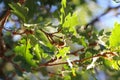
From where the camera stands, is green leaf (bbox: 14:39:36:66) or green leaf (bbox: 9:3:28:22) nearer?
green leaf (bbox: 9:3:28:22)

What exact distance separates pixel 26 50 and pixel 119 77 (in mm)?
1529

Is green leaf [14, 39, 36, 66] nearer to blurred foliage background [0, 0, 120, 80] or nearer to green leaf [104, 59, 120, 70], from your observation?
blurred foliage background [0, 0, 120, 80]

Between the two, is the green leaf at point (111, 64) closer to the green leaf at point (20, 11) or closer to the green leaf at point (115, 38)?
the green leaf at point (115, 38)

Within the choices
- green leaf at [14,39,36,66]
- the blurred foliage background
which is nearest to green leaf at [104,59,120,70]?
the blurred foliage background

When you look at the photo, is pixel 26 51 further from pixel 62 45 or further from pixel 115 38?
pixel 115 38

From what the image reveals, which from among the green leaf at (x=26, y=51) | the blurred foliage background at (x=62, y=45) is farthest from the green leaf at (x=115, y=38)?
the green leaf at (x=26, y=51)

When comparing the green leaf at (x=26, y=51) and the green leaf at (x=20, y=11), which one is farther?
the green leaf at (x=26, y=51)

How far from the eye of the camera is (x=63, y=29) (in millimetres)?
1348

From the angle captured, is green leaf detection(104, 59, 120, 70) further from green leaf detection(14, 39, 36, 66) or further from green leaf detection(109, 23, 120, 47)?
green leaf detection(14, 39, 36, 66)

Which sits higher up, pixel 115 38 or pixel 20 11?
pixel 20 11

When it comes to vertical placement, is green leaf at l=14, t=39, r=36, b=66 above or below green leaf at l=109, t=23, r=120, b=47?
below

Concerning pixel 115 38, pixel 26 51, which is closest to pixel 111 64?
pixel 115 38

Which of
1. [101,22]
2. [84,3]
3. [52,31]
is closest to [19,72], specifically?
[52,31]

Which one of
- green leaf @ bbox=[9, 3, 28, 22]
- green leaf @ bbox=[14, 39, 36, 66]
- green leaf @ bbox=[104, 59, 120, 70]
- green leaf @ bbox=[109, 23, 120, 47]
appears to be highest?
green leaf @ bbox=[9, 3, 28, 22]
